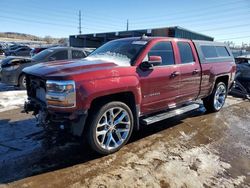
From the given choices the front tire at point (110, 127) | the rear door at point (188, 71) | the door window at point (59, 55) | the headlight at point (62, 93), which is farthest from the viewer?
the door window at point (59, 55)

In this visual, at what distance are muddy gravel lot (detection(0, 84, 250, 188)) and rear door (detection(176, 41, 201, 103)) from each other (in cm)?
76

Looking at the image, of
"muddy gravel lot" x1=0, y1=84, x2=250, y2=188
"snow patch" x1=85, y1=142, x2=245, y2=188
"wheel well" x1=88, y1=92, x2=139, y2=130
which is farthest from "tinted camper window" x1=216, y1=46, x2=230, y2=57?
"wheel well" x1=88, y1=92, x2=139, y2=130

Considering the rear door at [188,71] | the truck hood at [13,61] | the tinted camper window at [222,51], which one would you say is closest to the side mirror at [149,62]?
the rear door at [188,71]

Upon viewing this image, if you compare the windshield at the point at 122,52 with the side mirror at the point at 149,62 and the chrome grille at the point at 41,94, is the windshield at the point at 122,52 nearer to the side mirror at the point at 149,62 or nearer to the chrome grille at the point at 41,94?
the side mirror at the point at 149,62

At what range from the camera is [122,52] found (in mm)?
4871

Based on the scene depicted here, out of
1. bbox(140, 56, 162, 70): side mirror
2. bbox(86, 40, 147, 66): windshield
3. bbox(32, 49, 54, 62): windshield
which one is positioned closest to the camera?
bbox(140, 56, 162, 70): side mirror

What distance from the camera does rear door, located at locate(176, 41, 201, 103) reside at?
17.5 feet

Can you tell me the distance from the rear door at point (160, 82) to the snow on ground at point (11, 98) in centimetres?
410

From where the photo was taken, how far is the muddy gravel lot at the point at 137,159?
3.42 meters

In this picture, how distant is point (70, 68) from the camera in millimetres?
3879

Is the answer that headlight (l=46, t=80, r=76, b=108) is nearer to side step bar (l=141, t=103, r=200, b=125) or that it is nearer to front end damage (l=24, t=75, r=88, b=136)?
front end damage (l=24, t=75, r=88, b=136)

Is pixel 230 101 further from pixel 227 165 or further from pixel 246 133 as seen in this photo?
pixel 227 165

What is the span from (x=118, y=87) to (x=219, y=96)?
4.29 metres

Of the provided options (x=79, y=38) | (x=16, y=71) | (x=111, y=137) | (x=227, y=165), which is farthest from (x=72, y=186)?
(x=79, y=38)
